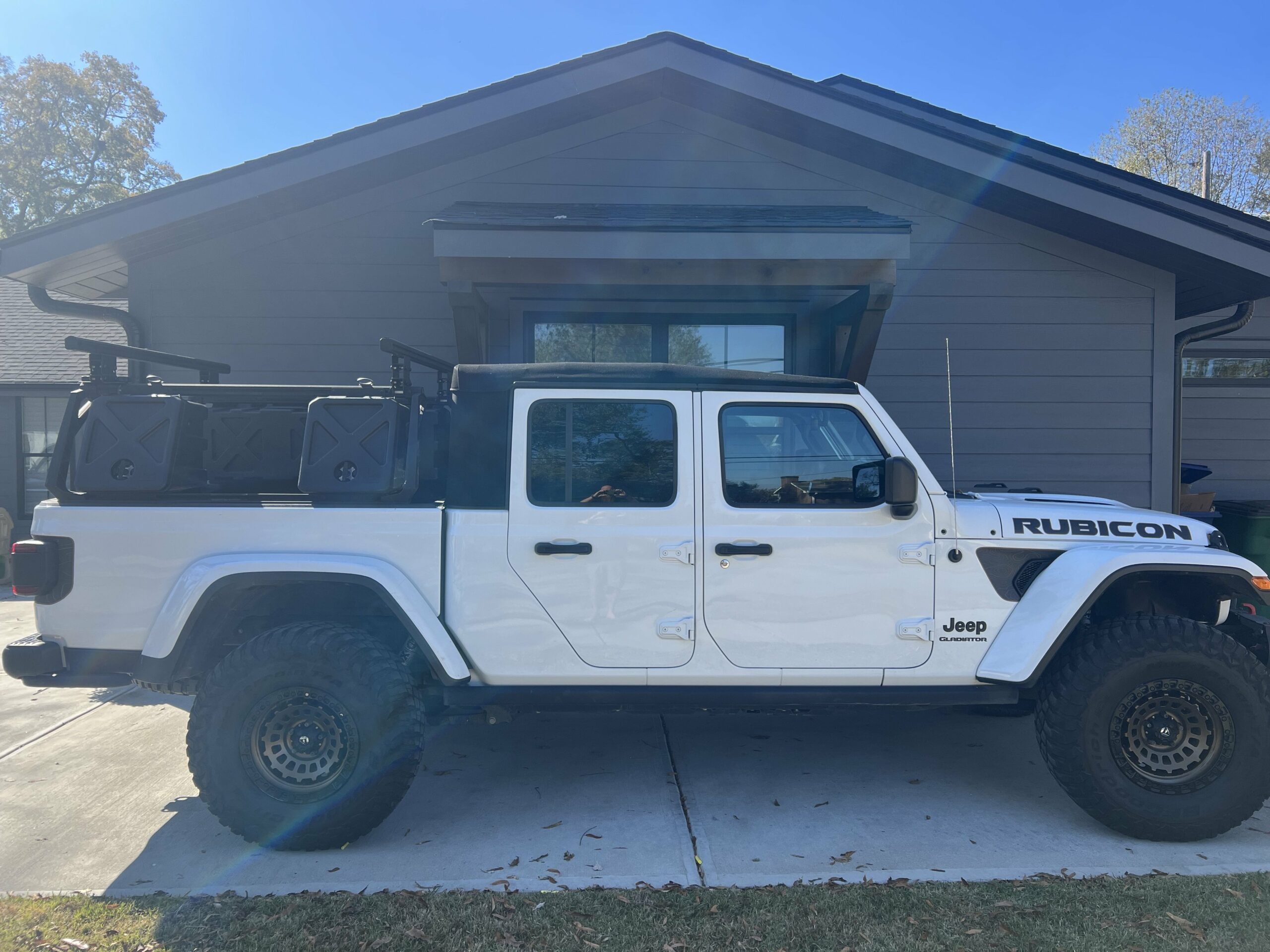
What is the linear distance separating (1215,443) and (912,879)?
7655 millimetres

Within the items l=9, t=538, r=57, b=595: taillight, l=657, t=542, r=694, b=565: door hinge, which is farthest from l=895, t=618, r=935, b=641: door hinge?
l=9, t=538, r=57, b=595: taillight

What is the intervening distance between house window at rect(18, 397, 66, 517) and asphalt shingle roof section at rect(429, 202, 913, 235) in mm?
8762

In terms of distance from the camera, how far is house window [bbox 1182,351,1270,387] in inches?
322

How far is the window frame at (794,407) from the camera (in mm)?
3299

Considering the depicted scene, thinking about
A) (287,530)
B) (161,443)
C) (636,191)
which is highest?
(636,191)

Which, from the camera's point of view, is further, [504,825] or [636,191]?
[636,191]

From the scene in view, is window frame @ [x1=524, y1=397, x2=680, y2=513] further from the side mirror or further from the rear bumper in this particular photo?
the rear bumper

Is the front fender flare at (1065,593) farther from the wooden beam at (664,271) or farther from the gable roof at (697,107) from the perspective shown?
the gable roof at (697,107)

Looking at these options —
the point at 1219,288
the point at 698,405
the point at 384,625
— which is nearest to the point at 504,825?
the point at 384,625

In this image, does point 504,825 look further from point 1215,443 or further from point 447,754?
point 1215,443

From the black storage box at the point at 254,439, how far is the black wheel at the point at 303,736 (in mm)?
998

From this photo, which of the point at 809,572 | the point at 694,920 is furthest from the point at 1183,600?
the point at 694,920

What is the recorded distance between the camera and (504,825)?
3.41 metres

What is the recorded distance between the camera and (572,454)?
131 inches
